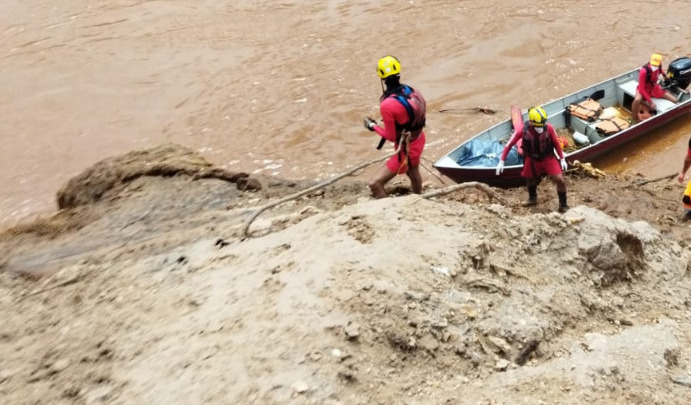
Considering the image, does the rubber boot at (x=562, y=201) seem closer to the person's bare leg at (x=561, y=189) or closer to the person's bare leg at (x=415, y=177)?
the person's bare leg at (x=561, y=189)

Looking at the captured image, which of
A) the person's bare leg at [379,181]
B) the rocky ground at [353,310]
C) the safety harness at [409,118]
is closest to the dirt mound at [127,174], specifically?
the rocky ground at [353,310]

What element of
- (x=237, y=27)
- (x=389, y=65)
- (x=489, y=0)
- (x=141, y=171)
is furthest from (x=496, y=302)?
(x=489, y=0)

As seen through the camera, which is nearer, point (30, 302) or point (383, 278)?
point (383, 278)

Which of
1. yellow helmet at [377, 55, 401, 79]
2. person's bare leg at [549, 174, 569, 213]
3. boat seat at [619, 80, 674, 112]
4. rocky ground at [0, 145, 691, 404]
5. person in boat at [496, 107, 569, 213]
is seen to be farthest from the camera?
boat seat at [619, 80, 674, 112]

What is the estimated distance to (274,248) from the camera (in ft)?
15.6

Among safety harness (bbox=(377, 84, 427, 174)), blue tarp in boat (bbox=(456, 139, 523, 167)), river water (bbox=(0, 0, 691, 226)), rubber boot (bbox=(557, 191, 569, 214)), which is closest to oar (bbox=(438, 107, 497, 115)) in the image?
river water (bbox=(0, 0, 691, 226))

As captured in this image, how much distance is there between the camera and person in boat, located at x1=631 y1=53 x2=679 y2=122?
10203mm

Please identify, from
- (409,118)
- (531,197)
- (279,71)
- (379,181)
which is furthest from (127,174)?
(279,71)

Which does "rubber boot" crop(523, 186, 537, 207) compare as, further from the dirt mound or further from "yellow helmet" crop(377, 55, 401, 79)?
the dirt mound

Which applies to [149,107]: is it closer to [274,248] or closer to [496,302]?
[274,248]

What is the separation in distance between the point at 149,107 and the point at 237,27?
365 centimetres

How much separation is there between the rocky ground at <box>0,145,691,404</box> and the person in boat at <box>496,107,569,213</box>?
1.82m

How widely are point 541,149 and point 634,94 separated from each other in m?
4.75

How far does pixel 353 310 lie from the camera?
Answer: 12.2 ft
